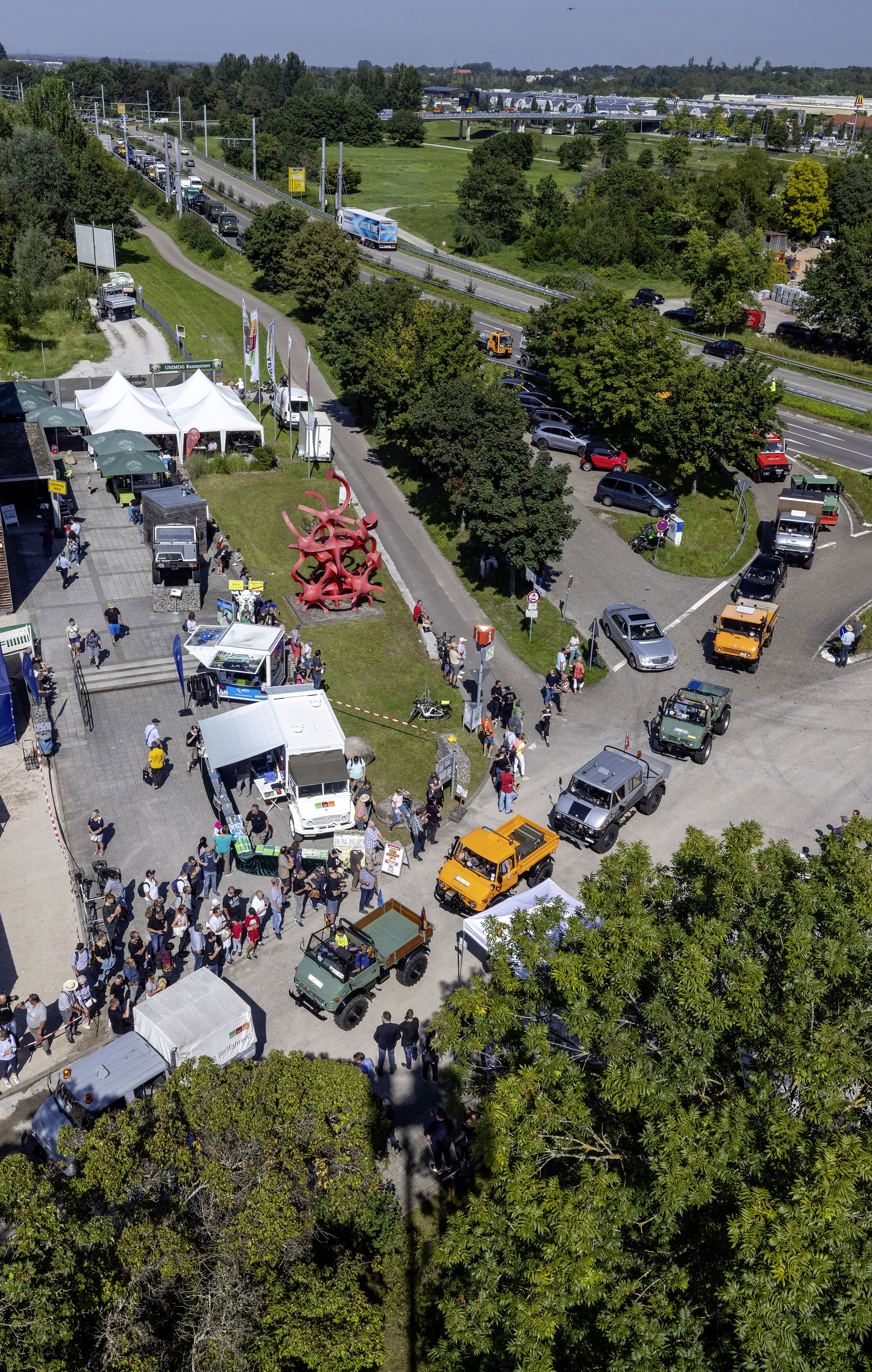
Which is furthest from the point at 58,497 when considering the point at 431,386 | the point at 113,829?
the point at 113,829

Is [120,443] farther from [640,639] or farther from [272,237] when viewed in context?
[272,237]

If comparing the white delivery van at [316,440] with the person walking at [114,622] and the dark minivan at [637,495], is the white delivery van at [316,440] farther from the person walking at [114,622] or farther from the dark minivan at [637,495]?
the person walking at [114,622]

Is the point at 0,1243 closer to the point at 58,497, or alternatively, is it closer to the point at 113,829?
the point at 113,829

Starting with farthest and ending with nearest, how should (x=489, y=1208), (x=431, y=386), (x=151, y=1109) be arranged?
(x=431, y=386) < (x=151, y=1109) < (x=489, y=1208)

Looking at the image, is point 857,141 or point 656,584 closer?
point 656,584

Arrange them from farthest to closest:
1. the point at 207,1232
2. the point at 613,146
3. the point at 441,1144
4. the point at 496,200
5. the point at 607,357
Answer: the point at 613,146 → the point at 496,200 → the point at 607,357 → the point at 441,1144 → the point at 207,1232

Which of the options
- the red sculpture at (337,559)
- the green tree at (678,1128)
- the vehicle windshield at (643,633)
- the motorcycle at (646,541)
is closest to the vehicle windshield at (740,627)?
the vehicle windshield at (643,633)

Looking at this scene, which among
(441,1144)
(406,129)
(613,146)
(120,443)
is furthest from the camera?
(406,129)

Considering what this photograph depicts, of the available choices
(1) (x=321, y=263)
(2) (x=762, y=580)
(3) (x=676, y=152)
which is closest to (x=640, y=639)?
(2) (x=762, y=580)
